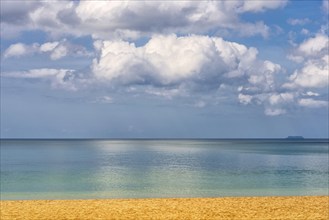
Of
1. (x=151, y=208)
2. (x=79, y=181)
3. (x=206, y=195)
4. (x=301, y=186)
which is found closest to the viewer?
(x=151, y=208)

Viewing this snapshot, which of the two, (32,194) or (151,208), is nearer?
(151,208)

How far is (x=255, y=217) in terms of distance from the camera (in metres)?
20.9

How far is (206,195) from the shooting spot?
1291 inches

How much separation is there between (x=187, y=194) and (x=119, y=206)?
400 inches

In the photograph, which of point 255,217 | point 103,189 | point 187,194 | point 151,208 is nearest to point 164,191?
point 187,194

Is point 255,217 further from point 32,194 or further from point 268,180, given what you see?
point 268,180

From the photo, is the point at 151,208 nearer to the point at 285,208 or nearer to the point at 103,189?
the point at 285,208

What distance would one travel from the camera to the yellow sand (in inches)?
833

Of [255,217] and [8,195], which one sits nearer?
[255,217]

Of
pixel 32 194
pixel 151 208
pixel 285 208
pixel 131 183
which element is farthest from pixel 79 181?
pixel 285 208

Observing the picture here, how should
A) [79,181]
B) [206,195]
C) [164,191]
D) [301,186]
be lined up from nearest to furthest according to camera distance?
[206,195] < [164,191] < [301,186] < [79,181]

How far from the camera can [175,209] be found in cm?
2311

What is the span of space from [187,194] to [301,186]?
11309 millimetres

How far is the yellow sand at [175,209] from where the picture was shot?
2116cm
